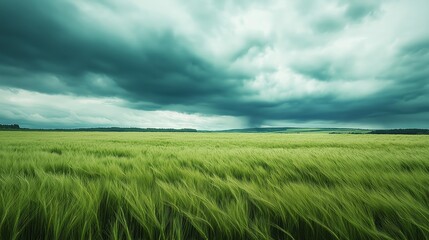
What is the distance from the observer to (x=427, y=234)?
0.94 metres

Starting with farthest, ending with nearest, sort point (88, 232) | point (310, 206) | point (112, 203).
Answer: point (112, 203) < point (310, 206) < point (88, 232)

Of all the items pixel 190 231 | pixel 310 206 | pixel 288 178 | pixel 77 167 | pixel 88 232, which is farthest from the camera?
pixel 77 167

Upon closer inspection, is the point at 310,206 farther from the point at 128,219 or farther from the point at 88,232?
the point at 88,232

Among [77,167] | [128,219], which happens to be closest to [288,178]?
[128,219]

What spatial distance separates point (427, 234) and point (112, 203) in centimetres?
178

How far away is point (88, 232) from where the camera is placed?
0.93 meters

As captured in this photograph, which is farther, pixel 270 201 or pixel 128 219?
pixel 270 201

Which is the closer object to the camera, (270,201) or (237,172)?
Answer: (270,201)

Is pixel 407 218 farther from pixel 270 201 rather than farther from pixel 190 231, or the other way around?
pixel 190 231

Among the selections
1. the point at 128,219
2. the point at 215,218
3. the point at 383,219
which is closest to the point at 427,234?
the point at 383,219

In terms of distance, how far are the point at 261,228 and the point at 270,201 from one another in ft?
1.06

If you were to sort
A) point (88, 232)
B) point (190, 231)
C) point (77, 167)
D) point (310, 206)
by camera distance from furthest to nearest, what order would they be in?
1. point (77, 167)
2. point (310, 206)
3. point (190, 231)
4. point (88, 232)

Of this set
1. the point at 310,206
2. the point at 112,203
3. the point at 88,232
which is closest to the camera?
the point at 88,232

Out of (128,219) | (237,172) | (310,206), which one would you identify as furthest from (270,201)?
(237,172)
